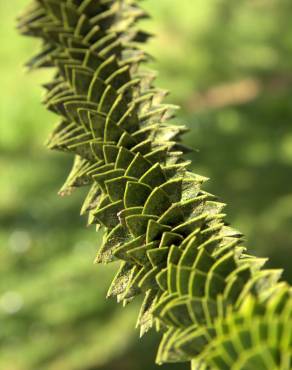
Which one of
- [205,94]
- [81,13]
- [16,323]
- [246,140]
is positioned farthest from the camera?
[205,94]

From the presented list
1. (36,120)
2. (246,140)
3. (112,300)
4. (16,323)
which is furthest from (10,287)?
(246,140)

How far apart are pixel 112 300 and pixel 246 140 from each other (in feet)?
7.97

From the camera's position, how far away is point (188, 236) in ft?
5.11

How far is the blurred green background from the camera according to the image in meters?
5.07

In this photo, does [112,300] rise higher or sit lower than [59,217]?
lower

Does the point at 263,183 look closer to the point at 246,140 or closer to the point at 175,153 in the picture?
the point at 246,140

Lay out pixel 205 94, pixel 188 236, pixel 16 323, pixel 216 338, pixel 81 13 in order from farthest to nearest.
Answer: pixel 205 94
pixel 16 323
pixel 81 13
pixel 188 236
pixel 216 338

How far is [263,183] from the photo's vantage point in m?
6.29

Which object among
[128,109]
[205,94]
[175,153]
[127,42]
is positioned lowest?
[175,153]

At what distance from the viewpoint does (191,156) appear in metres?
6.67

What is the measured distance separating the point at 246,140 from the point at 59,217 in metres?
2.07

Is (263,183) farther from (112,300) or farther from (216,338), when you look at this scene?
(216,338)

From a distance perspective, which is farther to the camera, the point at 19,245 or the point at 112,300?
the point at 19,245

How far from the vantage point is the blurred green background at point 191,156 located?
5070 millimetres
